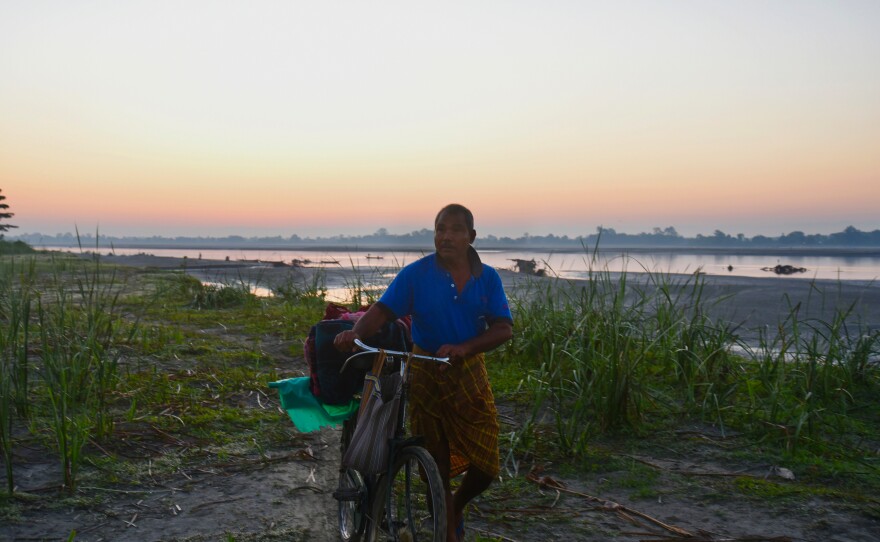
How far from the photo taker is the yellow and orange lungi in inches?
119

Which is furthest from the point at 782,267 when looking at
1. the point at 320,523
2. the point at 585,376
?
the point at 320,523

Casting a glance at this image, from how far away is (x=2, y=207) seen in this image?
25.3 metres

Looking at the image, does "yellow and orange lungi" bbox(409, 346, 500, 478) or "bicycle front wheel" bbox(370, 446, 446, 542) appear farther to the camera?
"yellow and orange lungi" bbox(409, 346, 500, 478)

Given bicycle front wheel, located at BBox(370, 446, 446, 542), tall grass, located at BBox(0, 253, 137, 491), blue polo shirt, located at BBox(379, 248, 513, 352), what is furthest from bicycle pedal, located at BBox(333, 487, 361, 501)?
tall grass, located at BBox(0, 253, 137, 491)

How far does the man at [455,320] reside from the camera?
3012mm

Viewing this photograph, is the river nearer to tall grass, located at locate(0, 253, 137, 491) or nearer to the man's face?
the man's face

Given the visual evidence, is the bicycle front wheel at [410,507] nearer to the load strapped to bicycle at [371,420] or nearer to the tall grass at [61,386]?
the load strapped to bicycle at [371,420]

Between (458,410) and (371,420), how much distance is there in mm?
462

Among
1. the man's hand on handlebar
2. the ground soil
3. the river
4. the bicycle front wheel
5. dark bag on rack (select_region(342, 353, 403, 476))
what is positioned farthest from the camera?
the river

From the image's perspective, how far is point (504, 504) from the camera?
4.08m

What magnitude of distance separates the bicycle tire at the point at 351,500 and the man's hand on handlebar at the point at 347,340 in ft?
1.61

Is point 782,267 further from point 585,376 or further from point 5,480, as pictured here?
point 5,480

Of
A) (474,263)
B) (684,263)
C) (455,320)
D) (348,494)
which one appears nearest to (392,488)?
(348,494)

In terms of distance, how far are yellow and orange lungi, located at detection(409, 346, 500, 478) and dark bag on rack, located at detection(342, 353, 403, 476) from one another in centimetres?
31
